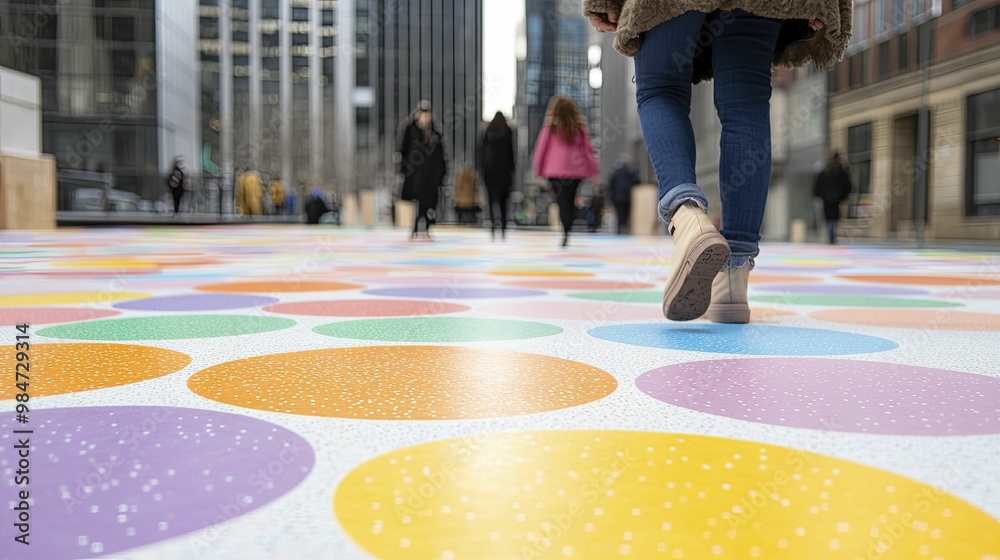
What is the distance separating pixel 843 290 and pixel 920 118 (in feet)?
34.5

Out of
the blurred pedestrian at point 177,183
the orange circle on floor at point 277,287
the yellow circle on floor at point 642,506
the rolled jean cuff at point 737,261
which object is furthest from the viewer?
→ the blurred pedestrian at point 177,183

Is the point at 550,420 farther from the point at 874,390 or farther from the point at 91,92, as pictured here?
the point at 91,92

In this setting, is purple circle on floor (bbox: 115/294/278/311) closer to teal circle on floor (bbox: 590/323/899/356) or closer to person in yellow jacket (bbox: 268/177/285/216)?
teal circle on floor (bbox: 590/323/899/356)

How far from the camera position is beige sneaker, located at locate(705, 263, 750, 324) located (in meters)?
2.34

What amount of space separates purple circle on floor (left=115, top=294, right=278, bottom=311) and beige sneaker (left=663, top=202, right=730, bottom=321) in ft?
4.76

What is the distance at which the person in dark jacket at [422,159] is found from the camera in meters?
9.45

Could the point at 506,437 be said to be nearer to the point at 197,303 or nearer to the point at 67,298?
the point at 197,303

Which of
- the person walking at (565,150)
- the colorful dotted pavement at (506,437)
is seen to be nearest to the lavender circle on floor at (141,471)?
the colorful dotted pavement at (506,437)

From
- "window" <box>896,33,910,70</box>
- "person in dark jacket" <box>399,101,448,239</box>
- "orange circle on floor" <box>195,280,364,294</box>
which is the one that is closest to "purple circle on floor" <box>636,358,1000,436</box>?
"orange circle on floor" <box>195,280,364,294</box>

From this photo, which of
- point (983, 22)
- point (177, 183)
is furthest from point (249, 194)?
point (983, 22)

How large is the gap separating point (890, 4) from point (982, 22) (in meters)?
3.21


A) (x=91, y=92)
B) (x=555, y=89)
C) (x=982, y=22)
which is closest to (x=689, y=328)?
(x=982, y=22)

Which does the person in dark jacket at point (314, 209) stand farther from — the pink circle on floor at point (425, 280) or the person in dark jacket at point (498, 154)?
the pink circle on floor at point (425, 280)

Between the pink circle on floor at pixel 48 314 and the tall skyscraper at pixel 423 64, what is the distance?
216 feet
